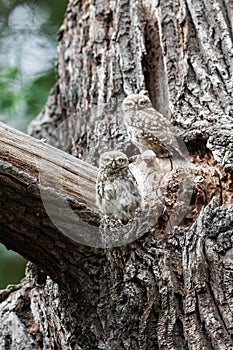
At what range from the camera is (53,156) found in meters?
3.07

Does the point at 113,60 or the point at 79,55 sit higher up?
the point at 79,55

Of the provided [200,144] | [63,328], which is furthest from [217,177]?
[63,328]

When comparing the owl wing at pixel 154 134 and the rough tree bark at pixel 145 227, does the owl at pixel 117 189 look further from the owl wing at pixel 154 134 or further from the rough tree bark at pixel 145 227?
the rough tree bark at pixel 145 227

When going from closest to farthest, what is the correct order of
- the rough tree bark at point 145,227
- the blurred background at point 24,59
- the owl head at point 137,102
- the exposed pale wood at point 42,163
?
the rough tree bark at point 145,227
the exposed pale wood at point 42,163
the owl head at point 137,102
the blurred background at point 24,59

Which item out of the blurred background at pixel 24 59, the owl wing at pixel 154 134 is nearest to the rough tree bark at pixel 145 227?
the owl wing at pixel 154 134

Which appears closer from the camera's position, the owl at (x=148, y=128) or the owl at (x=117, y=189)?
the owl at (x=117, y=189)

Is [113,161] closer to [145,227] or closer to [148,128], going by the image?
[148,128]

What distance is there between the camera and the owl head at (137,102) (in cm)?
386

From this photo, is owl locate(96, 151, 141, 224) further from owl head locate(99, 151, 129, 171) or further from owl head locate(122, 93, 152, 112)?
owl head locate(122, 93, 152, 112)

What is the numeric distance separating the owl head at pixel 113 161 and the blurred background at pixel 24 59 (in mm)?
1999

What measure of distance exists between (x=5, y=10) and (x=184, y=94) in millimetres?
2599

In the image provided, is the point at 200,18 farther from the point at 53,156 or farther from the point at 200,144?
the point at 53,156

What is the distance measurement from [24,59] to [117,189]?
2605 mm

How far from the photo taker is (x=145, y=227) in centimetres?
287
